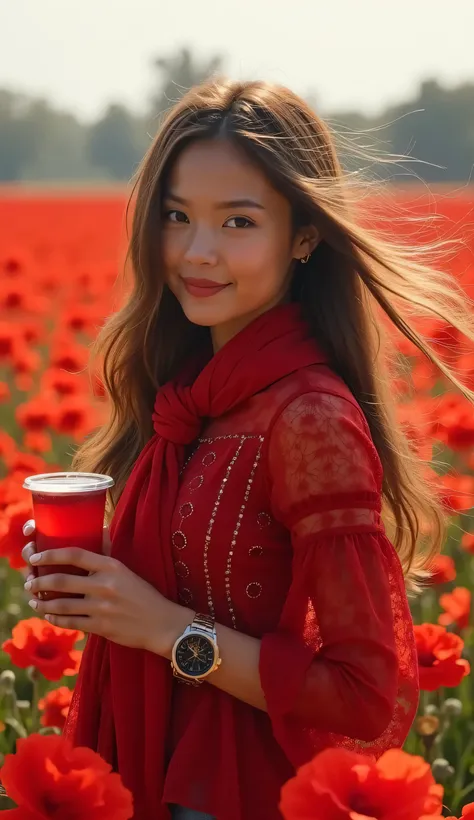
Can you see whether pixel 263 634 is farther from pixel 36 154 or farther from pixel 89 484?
pixel 36 154

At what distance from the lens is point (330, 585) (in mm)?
1891

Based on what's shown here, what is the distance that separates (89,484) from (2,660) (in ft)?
6.46

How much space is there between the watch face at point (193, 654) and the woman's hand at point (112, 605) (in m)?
0.02

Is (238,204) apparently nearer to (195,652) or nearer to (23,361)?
(195,652)

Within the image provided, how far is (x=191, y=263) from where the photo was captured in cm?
220

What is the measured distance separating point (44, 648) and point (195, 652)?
951mm

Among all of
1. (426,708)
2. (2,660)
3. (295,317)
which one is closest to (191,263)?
(295,317)

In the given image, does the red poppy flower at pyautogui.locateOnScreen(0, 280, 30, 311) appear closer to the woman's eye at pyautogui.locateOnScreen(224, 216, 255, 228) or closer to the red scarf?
the red scarf

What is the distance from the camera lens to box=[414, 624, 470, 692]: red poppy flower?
2746 mm

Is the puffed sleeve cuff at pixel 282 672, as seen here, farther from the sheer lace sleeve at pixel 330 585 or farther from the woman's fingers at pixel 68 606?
the woman's fingers at pixel 68 606

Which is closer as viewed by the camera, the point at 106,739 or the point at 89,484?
the point at 89,484

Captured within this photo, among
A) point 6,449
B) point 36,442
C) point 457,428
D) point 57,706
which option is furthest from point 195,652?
point 36,442

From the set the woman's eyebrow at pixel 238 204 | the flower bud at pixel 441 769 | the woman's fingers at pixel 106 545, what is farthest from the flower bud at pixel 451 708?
the woman's eyebrow at pixel 238 204

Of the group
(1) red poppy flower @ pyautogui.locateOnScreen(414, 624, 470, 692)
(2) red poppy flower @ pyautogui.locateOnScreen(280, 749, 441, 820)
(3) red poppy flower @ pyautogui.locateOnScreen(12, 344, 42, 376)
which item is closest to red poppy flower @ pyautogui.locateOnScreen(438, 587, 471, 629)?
(1) red poppy flower @ pyautogui.locateOnScreen(414, 624, 470, 692)
